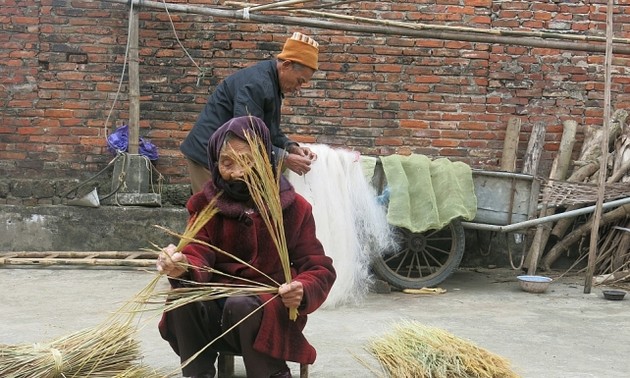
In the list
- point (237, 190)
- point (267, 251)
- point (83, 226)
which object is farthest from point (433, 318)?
point (83, 226)

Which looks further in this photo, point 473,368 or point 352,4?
point 352,4

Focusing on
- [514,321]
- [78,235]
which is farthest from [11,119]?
[514,321]

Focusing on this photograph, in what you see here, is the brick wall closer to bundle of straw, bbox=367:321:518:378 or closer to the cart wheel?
the cart wheel

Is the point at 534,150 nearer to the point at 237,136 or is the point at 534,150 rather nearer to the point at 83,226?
the point at 83,226

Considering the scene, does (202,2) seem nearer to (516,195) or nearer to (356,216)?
(356,216)

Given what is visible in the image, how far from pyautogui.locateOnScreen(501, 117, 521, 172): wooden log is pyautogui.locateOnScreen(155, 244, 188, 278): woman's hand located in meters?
4.49

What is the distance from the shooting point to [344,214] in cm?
532

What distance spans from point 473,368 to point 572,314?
2.24 meters

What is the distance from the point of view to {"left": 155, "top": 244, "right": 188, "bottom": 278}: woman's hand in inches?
110

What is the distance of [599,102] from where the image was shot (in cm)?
698

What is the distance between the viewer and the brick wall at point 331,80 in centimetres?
689

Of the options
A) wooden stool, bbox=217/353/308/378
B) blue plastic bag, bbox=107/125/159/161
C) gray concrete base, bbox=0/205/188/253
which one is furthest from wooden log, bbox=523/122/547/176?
wooden stool, bbox=217/353/308/378

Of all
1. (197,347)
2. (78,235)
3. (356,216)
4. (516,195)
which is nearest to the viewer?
(197,347)

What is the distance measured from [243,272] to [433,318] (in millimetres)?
2140
